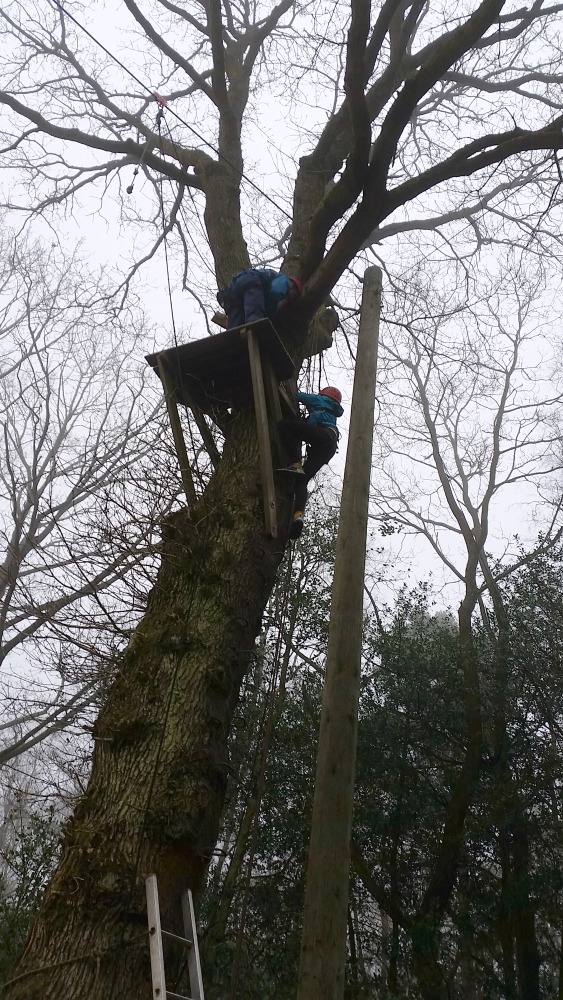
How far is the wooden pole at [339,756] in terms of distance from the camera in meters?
2.20

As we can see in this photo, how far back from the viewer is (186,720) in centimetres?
281

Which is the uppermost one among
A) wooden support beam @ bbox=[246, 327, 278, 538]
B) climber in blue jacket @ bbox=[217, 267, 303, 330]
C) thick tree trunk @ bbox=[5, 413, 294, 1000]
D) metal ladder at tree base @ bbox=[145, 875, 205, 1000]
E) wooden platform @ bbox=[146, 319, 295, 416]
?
climber in blue jacket @ bbox=[217, 267, 303, 330]

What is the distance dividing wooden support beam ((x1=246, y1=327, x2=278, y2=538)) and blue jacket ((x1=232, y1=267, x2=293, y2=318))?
512 millimetres

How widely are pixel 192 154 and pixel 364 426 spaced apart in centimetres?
407

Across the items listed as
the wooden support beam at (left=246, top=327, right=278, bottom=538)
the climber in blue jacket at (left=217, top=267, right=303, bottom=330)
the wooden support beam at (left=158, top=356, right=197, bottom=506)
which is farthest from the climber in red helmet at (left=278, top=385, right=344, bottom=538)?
the climber in blue jacket at (left=217, top=267, right=303, bottom=330)

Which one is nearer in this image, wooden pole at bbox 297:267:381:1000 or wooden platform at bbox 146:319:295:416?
wooden pole at bbox 297:267:381:1000

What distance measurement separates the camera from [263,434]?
150 inches

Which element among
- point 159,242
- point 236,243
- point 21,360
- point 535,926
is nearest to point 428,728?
point 535,926

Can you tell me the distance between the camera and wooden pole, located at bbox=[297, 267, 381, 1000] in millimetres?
2197

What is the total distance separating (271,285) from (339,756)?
2914mm

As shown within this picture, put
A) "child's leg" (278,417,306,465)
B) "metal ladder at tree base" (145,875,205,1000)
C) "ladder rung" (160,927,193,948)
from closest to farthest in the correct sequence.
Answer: "metal ladder at tree base" (145,875,205,1000), "ladder rung" (160,927,193,948), "child's leg" (278,417,306,465)

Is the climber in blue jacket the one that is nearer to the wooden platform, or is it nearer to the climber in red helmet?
the wooden platform

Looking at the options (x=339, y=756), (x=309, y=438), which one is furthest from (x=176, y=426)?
(x=339, y=756)

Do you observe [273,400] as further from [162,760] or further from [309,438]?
[162,760]
